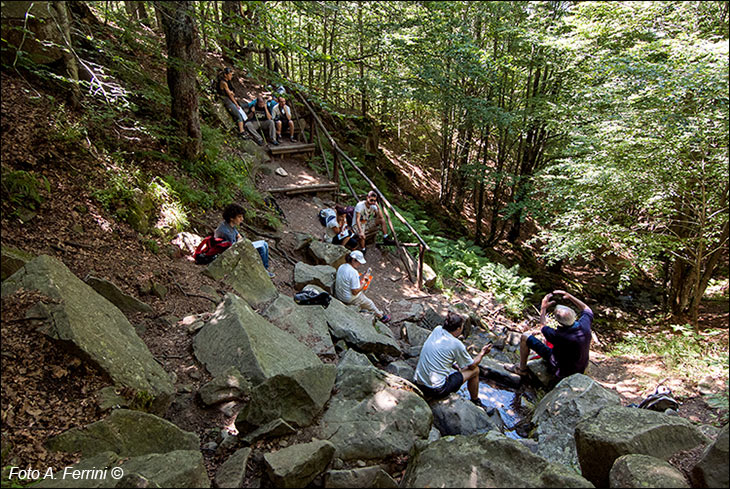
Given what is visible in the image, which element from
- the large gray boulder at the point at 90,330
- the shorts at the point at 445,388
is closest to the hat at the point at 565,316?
the shorts at the point at 445,388

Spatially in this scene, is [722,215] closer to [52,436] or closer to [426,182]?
[52,436]

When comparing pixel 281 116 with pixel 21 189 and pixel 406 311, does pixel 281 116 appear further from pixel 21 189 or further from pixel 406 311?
pixel 21 189

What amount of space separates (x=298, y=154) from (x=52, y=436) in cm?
993

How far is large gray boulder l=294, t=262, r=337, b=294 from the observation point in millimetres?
6367

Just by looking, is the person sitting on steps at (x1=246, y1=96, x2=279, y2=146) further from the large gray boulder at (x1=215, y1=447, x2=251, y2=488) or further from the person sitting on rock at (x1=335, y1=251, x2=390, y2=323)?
the large gray boulder at (x1=215, y1=447, x2=251, y2=488)

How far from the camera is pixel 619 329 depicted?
9742 millimetres

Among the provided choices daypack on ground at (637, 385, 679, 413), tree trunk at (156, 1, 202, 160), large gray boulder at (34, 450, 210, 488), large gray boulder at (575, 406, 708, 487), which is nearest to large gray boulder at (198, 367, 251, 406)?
large gray boulder at (34, 450, 210, 488)

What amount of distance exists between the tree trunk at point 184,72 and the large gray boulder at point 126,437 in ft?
17.2

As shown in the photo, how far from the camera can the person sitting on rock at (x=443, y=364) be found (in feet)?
14.5

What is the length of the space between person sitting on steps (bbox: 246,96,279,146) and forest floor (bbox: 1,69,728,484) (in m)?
5.16

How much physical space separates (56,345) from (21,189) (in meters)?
2.44

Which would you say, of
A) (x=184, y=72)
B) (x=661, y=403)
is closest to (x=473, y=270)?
(x=661, y=403)

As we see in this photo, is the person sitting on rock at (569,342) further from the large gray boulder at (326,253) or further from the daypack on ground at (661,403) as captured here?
the large gray boulder at (326,253)

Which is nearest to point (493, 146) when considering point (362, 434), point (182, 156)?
point (182, 156)
